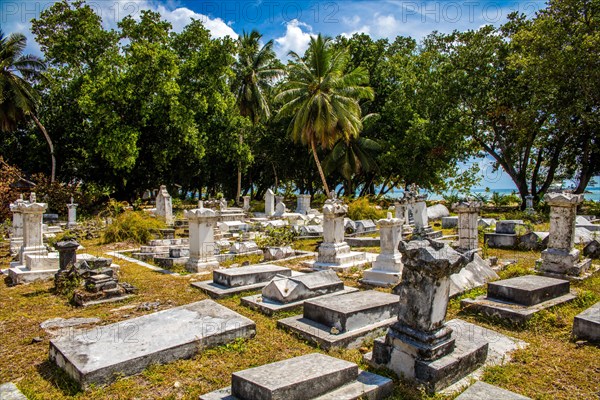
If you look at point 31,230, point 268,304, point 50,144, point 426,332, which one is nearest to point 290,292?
point 268,304

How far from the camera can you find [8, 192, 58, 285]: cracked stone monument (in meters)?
7.70

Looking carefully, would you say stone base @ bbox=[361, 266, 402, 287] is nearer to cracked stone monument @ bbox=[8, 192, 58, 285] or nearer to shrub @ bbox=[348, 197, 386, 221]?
cracked stone monument @ bbox=[8, 192, 58, 285]

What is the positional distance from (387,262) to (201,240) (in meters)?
3.99

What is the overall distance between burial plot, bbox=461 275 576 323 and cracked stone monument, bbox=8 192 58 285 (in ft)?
25.2

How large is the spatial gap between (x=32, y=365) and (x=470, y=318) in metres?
5.14

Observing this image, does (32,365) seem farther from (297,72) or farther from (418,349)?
(297,72)

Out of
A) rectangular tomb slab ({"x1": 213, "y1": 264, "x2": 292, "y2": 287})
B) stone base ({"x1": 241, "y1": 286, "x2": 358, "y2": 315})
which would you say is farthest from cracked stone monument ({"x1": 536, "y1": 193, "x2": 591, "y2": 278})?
rectangular tomb slab ({"x1": 213, "y1": 264, "x2": 292, "y2": 287})

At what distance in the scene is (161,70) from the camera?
72.1 ft

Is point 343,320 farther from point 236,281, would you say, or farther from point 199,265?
point 199,265

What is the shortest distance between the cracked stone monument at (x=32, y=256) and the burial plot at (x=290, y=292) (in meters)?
4.58

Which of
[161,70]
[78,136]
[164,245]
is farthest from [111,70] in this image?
[164,245]

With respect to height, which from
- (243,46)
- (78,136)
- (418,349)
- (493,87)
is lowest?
(418,349)

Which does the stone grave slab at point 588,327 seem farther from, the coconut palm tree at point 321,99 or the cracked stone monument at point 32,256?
the coconut palm tree at point 321,99

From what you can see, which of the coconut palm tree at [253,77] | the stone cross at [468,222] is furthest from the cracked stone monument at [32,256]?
the coconut palm tree at [253,77]
